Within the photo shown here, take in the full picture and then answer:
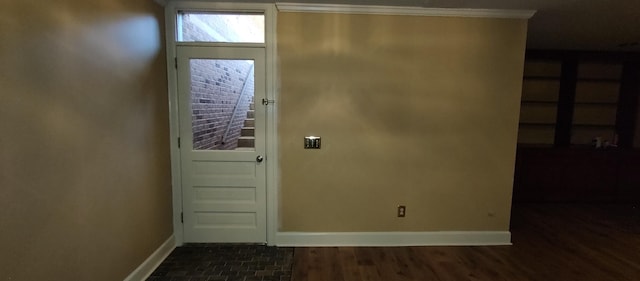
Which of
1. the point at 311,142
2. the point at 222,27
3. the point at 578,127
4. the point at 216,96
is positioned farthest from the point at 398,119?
the point at 578,127

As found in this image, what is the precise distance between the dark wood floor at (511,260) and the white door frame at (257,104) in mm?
618

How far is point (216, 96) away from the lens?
2934mm

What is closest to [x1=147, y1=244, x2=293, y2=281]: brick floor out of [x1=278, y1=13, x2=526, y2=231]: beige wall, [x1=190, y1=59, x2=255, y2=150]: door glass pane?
[x1=278, y1=13, x2=526, y2=231]: beige wall

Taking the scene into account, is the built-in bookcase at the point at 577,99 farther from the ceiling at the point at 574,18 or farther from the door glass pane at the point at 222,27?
the door glass pane at the point at 222,27

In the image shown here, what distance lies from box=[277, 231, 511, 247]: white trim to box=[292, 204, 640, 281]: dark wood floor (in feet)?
0.23

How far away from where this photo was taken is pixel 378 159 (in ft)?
9.84

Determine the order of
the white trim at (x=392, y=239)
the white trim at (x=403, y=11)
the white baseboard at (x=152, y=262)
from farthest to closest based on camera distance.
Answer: the white trim at (x=392, y=239) < the white trim at (x=403, y=11) < the white baseboard at (x=152, y=262)

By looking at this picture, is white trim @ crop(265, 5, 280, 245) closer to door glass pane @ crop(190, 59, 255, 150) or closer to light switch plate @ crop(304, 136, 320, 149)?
door glass pane @ crop(190, 59, 255, 150)

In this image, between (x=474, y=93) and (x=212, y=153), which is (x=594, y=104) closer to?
(x=474, y=93)

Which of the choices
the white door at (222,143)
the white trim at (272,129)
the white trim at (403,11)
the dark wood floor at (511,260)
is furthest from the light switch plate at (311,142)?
Result: the white trim at (403,11)

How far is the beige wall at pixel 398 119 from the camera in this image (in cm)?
286

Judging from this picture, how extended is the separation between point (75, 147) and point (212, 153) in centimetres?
125

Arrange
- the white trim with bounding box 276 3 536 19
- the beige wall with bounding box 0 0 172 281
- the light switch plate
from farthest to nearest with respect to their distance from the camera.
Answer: the light switch plate → the white trim with bounding box 276 3 536 19 → the beige wall with bounding box 0 0 172 281

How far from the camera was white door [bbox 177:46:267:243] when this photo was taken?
112 inches
